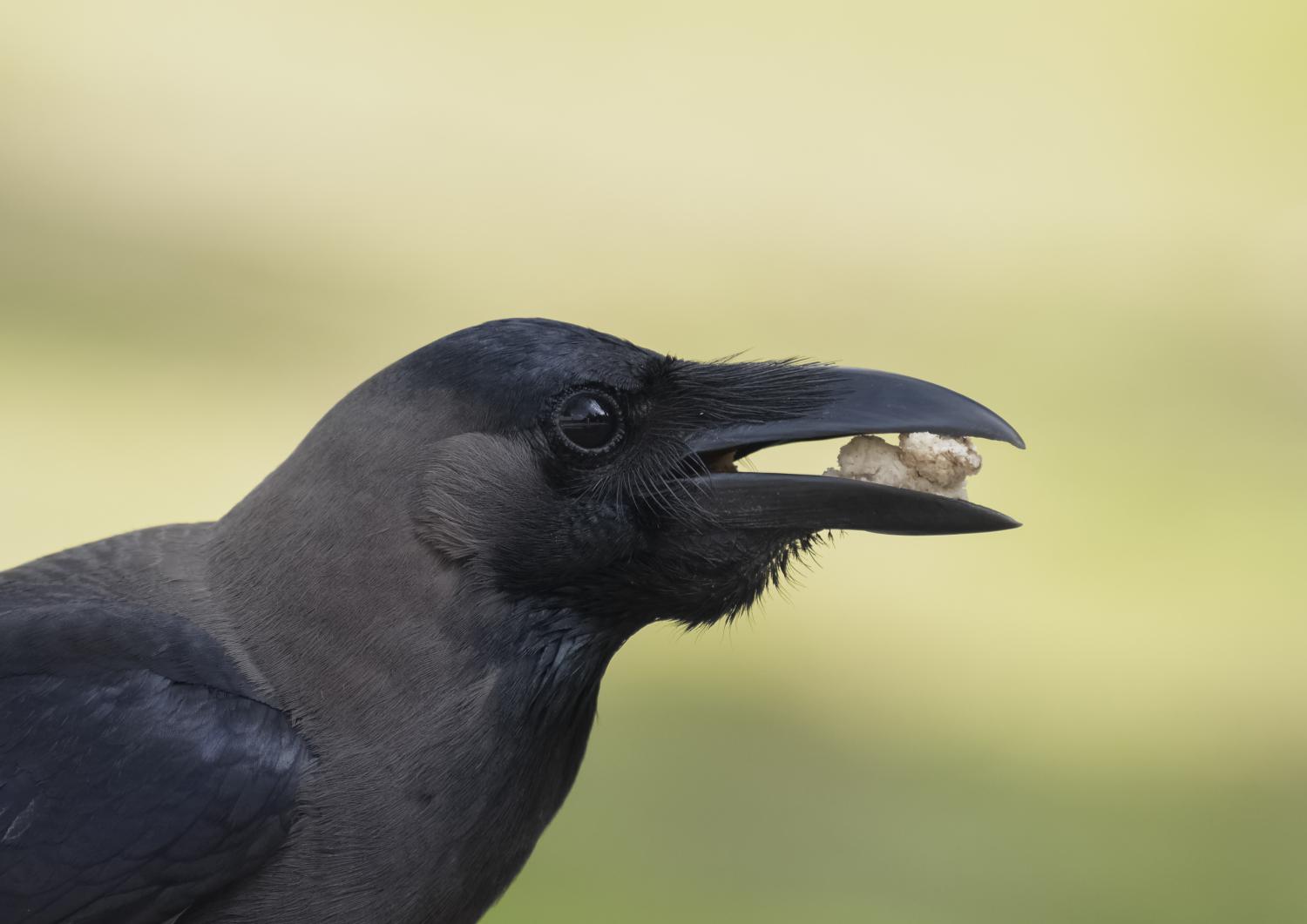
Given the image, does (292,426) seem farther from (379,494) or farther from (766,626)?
(379,494)

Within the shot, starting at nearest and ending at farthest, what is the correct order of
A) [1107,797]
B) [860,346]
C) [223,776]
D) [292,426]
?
1. [223,776]
2. [1107,797]
3. [292,426]
4. [860,346]

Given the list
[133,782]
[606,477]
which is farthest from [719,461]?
[133,782]

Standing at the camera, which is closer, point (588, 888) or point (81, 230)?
point (588, 888)

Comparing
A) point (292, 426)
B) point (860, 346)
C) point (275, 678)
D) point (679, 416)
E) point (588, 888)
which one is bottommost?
point (588, 888)

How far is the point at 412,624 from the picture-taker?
8.26 ft

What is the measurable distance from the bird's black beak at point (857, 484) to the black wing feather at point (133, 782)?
769mm

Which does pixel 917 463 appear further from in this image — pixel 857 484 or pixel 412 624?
pixel 412 624

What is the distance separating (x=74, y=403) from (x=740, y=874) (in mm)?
5189

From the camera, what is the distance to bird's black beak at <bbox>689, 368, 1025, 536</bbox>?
2.56 metres

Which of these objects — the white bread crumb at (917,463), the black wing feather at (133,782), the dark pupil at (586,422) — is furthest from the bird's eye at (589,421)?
the black wing feather at (133,782)

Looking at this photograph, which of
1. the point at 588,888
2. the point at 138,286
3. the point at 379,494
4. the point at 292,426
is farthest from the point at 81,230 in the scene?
the point at 379,494

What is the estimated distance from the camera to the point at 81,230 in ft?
35.1

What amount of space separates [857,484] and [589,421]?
1.41 ft

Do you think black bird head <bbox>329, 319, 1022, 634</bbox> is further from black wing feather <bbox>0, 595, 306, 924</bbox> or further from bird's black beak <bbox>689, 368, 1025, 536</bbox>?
black wing feather <bbox>0, 595, 306, 924</bbox>
